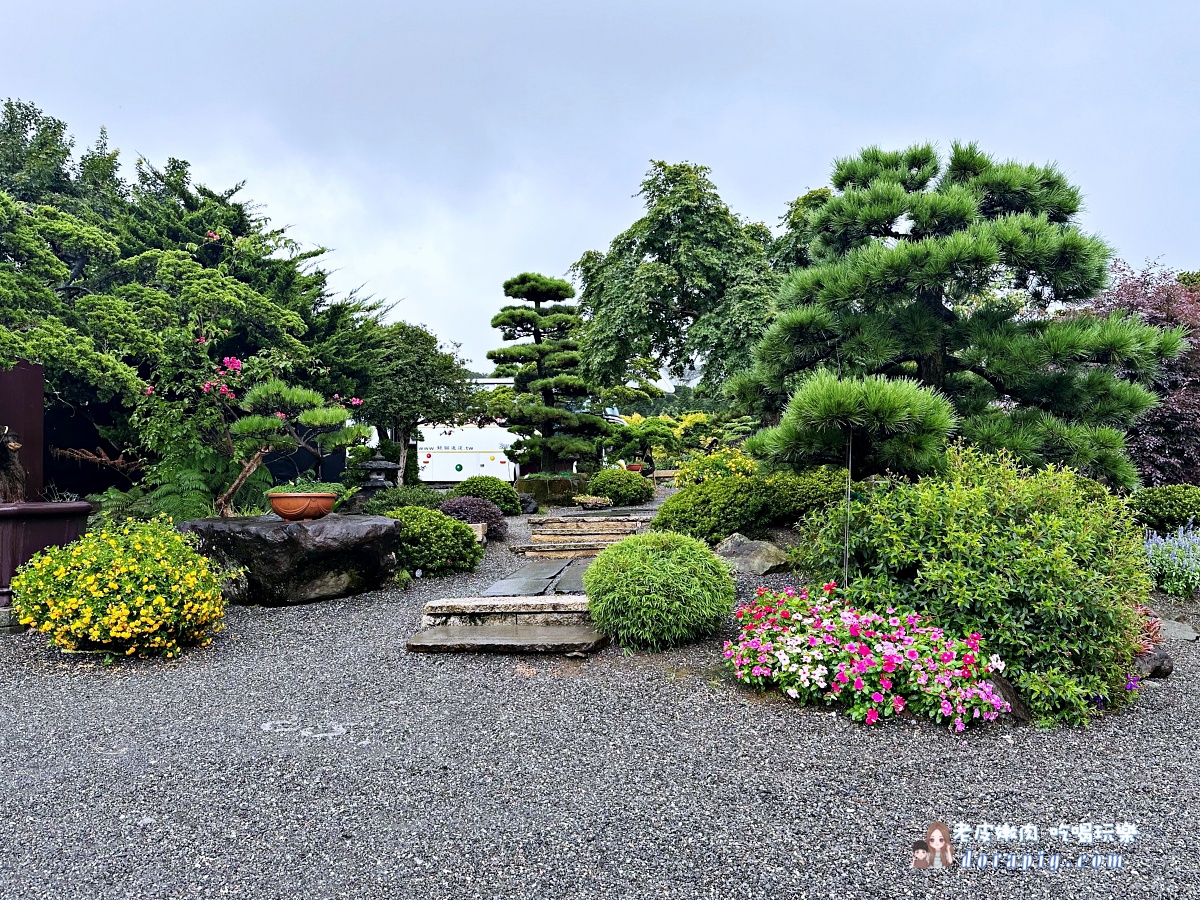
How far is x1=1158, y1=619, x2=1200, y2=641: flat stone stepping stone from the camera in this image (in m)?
4.68

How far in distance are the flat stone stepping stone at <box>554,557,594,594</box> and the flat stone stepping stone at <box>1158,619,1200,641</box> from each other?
419 cm

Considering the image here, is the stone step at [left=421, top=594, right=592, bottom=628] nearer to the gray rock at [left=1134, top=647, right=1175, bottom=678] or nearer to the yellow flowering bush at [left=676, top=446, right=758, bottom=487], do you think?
the gray rock at [left=1134, top=647, right=1175, bottom=678]

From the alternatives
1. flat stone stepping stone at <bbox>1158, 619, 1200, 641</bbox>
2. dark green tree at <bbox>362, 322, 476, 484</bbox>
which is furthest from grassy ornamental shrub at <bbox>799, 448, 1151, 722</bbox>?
dark green tree at <bbox>362, 322, 476, 484</bbox>

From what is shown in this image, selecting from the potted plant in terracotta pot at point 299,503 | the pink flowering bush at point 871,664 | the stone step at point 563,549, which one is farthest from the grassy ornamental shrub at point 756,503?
the potted plant in terracotta pot at point 299,503

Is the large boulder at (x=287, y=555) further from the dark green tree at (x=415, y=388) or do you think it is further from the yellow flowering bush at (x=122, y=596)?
the dark green tree at (x=415, y=388)

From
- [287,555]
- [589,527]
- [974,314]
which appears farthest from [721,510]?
[287,555]

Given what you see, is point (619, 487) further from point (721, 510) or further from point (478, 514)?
point (721, 510)

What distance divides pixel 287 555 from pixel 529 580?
6.68 feet

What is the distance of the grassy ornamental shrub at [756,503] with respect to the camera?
630 centimetres

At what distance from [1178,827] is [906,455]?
2.28 metres

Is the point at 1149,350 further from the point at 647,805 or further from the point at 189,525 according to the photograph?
the point at 189,525

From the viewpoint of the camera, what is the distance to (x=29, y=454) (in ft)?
20.8

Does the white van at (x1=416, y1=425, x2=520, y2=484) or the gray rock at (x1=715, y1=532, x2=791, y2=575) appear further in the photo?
the white van at (x1=416, y1=425, x2=520, y2=484)

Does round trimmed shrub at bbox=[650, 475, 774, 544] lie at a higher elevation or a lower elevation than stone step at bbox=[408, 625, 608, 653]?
higher
